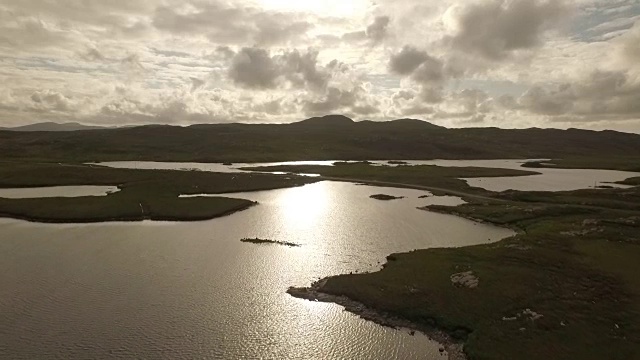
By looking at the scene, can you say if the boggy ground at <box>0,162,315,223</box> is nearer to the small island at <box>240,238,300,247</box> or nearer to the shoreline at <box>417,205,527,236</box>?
the small island at <box>240,238,300,247</box>

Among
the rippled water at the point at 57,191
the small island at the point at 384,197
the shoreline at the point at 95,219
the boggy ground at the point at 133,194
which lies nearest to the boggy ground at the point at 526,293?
the shoreline at the point at 95,219

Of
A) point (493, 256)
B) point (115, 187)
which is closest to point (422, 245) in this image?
point (493, 256)

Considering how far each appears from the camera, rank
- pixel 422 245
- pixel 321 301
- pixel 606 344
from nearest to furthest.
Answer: pixel 606 344, pixel 321 301, pixel 422 245

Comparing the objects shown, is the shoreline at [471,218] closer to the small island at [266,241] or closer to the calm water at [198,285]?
the calm water at [198,285]

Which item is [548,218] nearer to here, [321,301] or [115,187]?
[321,301]

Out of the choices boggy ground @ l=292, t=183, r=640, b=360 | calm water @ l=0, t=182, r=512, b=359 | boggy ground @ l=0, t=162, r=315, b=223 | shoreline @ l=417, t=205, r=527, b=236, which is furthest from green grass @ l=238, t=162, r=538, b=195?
boggy ground @ l=292, t=183, r=640, b=360

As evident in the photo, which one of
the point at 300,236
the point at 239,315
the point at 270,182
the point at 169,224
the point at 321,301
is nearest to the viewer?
the point at 239,315

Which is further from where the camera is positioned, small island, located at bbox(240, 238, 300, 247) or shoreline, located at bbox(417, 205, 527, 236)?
shoreline, located at bbox(417, 205, 527, 236)
